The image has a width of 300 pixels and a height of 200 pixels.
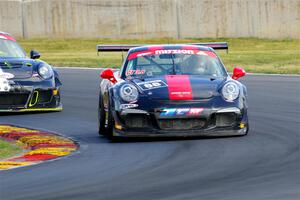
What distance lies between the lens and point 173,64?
12.0m

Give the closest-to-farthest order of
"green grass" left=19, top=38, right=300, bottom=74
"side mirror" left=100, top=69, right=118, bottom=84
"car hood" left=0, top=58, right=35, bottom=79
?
"side mirror" left=100, top=69, right=118, bottom=84 → "car hood" left=0, top=58, right=35, bottom=79 → "green grass" left=19, top=38, right=300, bottom=74

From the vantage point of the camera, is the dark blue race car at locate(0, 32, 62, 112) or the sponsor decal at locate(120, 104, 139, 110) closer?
the sponsor decal at locate(120, 104, 139, 110)

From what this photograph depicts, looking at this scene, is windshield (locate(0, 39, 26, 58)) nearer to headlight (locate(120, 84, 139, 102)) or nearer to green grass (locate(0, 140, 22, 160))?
green grass (locate(0, 140, 22, 160))

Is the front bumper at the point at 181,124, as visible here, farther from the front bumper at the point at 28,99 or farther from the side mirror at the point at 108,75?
the front bumper at the point at 28,99

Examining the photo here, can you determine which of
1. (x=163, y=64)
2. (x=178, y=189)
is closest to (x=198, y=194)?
(x=178, y=189)

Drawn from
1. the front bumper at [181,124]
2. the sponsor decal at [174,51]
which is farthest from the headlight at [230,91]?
the sponsor decal at [174,51]

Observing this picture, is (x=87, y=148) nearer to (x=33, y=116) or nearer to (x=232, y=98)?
(x=232, y=98)

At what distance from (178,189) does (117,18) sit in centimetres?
2685

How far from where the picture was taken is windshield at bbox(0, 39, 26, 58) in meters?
15.3

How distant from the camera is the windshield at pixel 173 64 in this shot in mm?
11914

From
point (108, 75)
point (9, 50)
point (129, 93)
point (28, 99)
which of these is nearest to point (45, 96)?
point (28, 99)

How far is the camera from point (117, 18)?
34.2 m

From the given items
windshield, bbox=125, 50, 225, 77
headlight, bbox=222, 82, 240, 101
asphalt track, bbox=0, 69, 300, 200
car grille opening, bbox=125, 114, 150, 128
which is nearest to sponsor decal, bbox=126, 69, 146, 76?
windshield, bbox=125, 50, 225, 77

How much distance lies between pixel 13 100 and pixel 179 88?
13.4 feet
